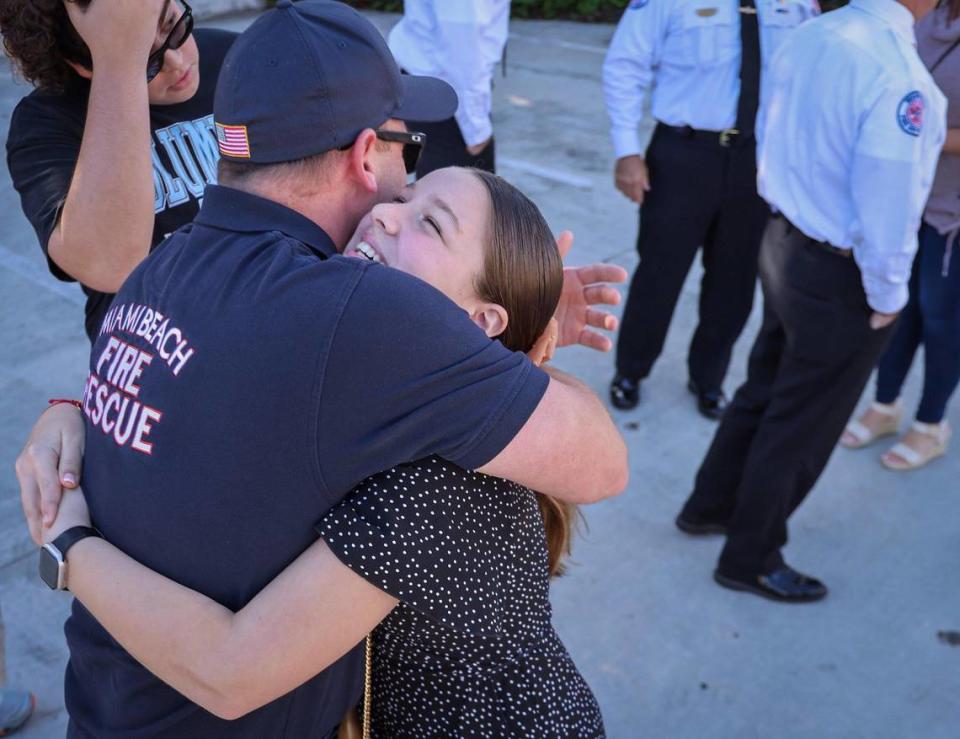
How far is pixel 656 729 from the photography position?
281 centimetres

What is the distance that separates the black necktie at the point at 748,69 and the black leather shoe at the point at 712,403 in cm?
114

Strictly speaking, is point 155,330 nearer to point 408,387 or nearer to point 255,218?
point 255,218

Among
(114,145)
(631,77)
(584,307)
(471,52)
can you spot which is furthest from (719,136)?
(114,145)

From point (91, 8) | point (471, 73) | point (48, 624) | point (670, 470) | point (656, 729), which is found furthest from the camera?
point (471, 73)

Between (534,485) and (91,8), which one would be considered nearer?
(534,485)

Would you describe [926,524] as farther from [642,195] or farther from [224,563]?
[224,563]

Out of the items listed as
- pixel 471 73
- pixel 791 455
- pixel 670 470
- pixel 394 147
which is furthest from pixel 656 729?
pixel 471 73

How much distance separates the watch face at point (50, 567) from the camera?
4.21ft

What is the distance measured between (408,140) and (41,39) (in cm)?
90

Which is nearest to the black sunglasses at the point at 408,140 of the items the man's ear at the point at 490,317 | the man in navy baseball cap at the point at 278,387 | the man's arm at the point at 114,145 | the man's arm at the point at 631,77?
the man in navy baseball cap at the point at 278,387

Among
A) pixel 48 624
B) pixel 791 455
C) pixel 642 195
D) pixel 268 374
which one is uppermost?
pixel 268 374

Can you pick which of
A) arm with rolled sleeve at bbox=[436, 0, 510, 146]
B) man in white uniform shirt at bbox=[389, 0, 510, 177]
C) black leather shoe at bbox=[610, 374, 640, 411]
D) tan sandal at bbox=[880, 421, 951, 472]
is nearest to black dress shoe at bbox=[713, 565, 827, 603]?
tan sandal at bbox=[880, 421, 951, 472]

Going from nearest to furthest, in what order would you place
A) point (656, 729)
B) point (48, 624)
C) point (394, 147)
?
point (394, 147) → point (656, 729) → point (48, 624)

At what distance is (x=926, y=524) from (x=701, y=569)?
93 centimetres
